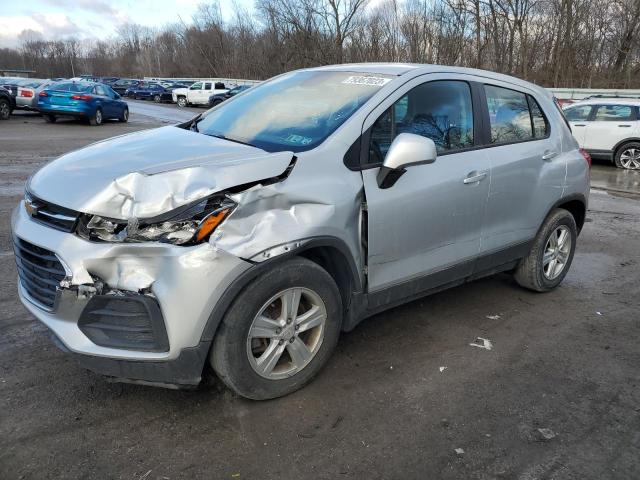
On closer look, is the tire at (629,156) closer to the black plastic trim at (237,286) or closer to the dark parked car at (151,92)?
the black plastic trim at (237,286)

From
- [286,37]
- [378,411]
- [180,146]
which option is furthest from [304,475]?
[286,37]

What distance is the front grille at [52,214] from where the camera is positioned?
8.66 feet

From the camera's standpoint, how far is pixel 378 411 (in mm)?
3031

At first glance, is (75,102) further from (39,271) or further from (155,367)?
(155,367)

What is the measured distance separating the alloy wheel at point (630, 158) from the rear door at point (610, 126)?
335 mm

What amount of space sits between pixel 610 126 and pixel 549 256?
10745 mm

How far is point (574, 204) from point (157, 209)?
Answer: 402cm

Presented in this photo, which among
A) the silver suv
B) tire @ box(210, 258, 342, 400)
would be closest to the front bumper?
the silver suv

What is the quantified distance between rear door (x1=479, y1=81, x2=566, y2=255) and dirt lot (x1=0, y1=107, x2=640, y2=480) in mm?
721

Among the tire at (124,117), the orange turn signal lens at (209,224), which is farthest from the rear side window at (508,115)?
the tire at (124,117)

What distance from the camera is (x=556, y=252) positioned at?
496 centimetres

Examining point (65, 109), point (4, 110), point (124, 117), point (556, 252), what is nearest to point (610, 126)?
point (556, 252)

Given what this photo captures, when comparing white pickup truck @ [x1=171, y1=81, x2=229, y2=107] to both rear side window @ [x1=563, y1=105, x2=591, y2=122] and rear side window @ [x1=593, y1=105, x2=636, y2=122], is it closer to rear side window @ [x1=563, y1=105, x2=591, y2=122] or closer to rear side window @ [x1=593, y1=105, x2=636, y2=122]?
rear side window @ [x1=563, y1=105, x2=591, y2=122]

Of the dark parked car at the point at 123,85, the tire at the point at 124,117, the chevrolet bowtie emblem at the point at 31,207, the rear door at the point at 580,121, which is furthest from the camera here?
the dark parked car at the point at 123,85
